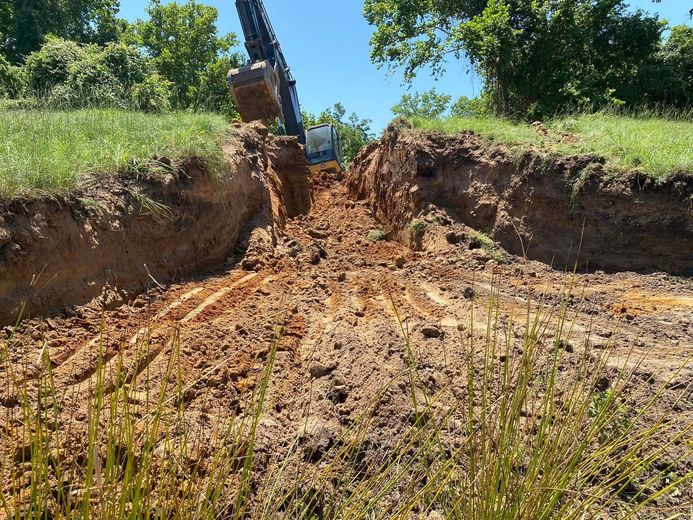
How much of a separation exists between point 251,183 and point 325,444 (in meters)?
5.52

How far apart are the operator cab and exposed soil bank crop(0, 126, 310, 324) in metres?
6.59

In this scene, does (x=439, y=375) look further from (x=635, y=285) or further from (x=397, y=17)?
(x=397, y=17)

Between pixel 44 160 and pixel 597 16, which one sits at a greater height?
pixel 597 16

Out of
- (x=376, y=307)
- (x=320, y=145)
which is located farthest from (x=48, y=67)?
(x=376, y=307)

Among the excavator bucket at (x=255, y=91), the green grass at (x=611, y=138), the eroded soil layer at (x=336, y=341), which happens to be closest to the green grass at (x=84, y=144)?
the eroded soil layer at (x=336, y=341)

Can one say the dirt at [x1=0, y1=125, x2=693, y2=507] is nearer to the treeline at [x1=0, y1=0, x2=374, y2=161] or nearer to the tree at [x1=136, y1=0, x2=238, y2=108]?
the treeline at [x1=0, y1=0, x2=374, y2=161]

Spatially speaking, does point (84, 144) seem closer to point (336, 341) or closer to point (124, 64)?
point (336, 341)

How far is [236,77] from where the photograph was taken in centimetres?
1058

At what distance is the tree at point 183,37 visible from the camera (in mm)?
28109

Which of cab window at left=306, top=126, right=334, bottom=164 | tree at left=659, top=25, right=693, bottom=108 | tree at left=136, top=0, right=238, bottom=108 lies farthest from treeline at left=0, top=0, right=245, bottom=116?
tree at left=659, top=25, right=693, bottom=108

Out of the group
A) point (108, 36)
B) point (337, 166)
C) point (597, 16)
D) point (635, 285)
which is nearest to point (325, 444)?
point (635, 285)

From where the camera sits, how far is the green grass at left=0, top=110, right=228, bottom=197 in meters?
4.28

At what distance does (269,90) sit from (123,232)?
6855mm

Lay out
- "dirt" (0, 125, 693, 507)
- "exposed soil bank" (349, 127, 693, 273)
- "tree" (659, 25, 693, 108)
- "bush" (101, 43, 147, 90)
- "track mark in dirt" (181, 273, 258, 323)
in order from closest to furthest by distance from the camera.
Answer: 1. "dirt" (0, 125, 693, 507)
2. "track mark in dirt" (181, 273, 258, 323)
3. "exposed soil bank" (349, 127, 693, 273)
4. "bush" (101, 43, 147, 90)
5. "tree" (659, 25, 693, 108)
